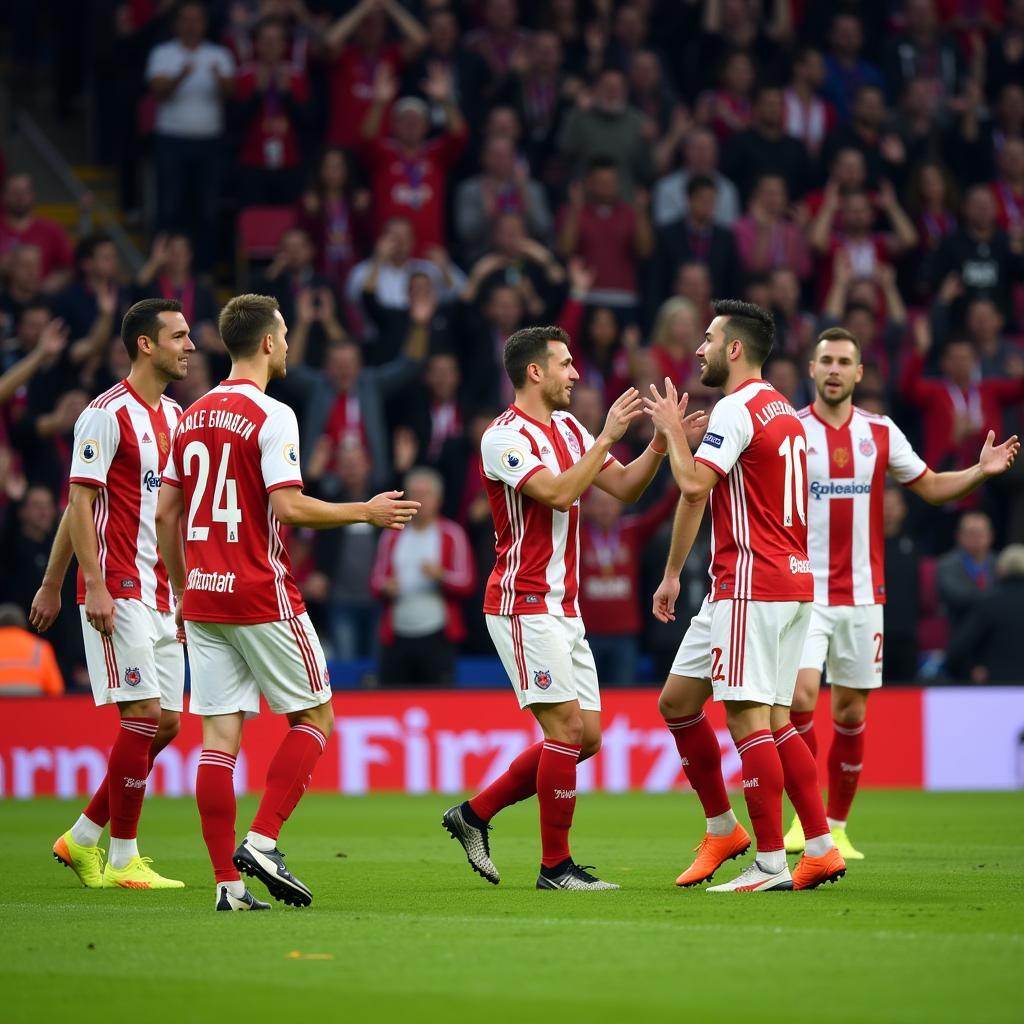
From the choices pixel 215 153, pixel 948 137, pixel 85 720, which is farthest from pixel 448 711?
pixel 948 137

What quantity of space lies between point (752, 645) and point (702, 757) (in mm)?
841

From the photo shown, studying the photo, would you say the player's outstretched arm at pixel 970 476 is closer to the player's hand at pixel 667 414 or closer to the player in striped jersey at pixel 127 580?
the player's hand at pixel 667 414

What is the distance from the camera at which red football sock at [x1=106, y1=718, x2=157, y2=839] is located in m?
9.24

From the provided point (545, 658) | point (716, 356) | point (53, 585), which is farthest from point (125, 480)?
point (716, 356)

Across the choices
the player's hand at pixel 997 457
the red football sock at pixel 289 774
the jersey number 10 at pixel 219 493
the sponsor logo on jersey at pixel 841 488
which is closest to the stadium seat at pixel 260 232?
the sponsor logo on jersey at pixel 841 488

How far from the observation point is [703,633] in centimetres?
A: 888

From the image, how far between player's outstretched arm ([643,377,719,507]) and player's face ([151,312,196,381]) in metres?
2.52

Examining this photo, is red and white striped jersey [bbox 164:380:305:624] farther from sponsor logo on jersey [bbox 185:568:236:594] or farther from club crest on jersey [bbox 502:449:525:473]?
club crest on jersey [bbox 502:449:525:473]

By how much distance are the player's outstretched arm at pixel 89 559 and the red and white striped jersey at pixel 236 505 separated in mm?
1160

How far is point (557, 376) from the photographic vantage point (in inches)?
351

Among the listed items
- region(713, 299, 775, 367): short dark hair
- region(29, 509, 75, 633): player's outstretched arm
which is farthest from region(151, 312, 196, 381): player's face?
region(713, 299, 775, 367): short dark hair

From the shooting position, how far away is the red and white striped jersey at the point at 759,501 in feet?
27.7

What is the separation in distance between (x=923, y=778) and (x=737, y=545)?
849 centimetres

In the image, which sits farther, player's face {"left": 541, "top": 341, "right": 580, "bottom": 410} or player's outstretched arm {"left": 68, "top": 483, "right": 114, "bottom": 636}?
player's outstretched arm {"left": 68, "top": 483, "right": 114, "bottom": 636}
